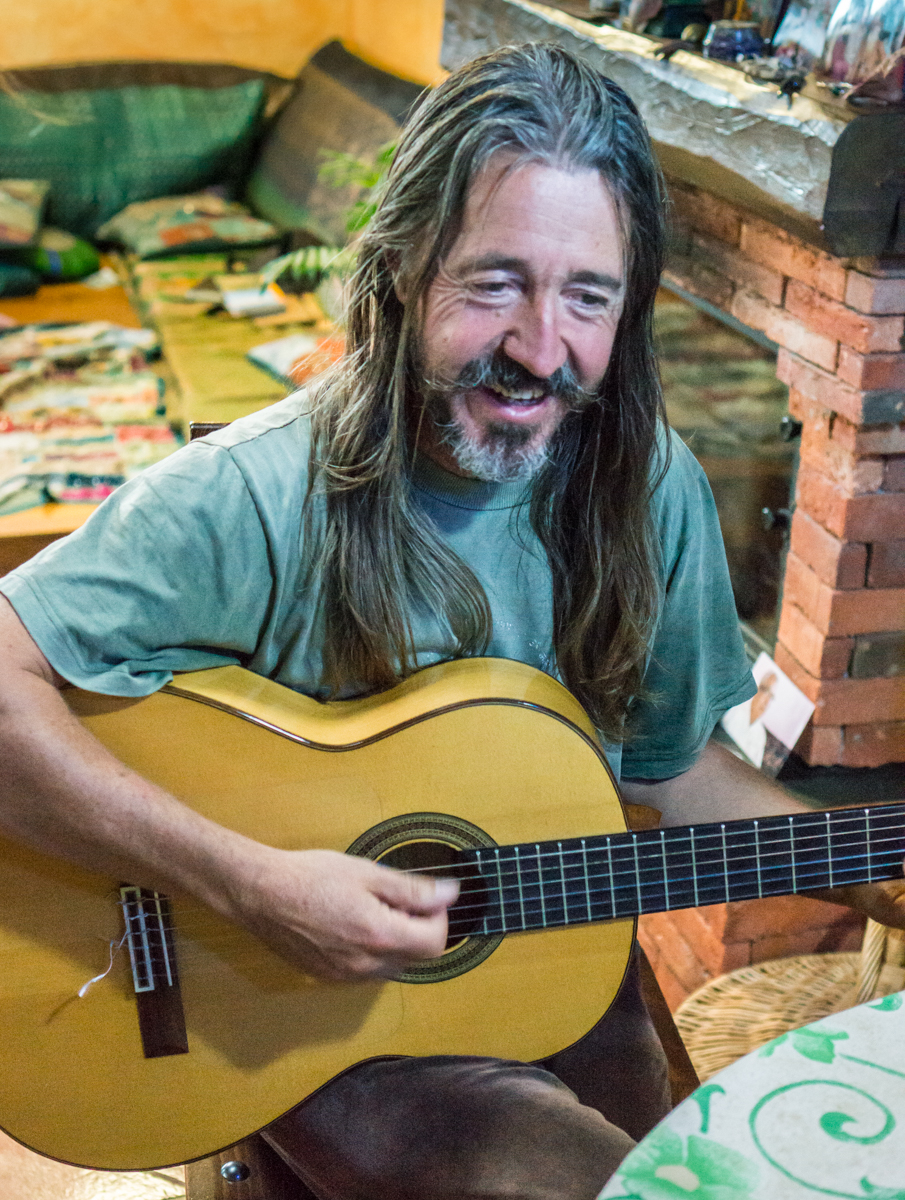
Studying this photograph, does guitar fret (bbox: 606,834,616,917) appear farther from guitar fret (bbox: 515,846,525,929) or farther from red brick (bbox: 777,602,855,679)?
red brick (bbox: 777,602,855,679)

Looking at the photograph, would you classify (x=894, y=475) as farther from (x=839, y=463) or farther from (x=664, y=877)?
(x=664, y=877)

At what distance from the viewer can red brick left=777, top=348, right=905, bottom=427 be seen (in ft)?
5.38

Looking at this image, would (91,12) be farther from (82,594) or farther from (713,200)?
(82,594)

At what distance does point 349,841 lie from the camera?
1.13m

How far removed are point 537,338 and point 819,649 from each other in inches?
36.5

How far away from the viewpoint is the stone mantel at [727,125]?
149 centimetres

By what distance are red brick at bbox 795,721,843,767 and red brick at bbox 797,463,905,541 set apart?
32cm

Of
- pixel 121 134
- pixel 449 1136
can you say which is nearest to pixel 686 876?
pixel 449 1136

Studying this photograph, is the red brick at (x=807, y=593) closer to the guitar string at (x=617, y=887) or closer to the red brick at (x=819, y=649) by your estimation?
the red brick at (x=819, y=649)

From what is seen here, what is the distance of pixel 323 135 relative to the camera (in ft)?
12.6

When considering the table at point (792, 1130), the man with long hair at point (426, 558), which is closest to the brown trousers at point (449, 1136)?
the man with long hair at point (426, 558)

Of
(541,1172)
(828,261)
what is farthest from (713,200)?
(541,1172)

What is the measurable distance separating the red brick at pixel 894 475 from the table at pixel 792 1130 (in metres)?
0.99

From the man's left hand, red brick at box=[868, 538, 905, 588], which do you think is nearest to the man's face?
the man's left hand
